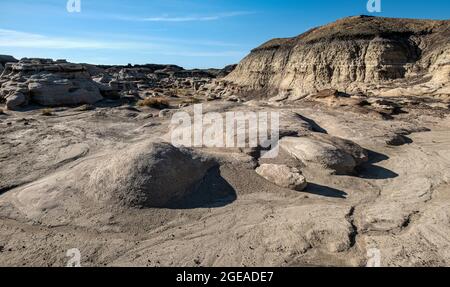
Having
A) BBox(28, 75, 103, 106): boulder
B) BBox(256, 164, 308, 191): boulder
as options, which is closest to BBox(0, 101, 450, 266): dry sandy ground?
BBox(256, 164, 308, 191): boulder

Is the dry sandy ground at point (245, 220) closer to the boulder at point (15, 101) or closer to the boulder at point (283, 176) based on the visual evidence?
the boulder at point (283, 176)

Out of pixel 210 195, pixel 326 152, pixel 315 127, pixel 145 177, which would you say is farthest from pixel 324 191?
pixel 315 127

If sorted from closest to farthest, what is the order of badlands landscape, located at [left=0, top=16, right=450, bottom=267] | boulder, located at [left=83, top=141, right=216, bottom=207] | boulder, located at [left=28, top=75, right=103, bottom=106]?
1. badlands landscape, located at [left=0, top=16, right=450, bottom=267]
2. boulder, located at [left=83, top=141, right=216, bottom=207]
3. boulder, located at [left=28, top=75, right=103, bottom=106]

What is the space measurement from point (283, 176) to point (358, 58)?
75.0 ft

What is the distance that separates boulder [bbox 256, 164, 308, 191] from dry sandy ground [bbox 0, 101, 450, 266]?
15 cm

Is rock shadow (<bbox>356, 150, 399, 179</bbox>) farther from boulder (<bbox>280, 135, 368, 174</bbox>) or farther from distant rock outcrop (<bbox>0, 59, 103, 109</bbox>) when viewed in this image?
distant rock outcrop (<bbox>0, 59, 103, 109</bbox>)

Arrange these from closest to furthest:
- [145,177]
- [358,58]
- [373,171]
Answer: [145,177] → [373,171] → [358,58]

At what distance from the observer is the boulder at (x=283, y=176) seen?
6910 mm

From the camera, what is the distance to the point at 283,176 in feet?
23.4

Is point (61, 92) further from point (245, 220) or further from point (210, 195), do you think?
point (245, 220)

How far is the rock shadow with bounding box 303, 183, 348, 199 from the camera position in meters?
6.84

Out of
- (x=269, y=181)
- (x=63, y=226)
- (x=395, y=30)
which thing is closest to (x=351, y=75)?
(x=395, y=30)

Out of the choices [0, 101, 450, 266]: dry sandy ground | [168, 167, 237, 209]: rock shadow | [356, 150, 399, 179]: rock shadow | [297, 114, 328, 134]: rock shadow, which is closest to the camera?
[0, 101, 450, 266]: dry sandy ground

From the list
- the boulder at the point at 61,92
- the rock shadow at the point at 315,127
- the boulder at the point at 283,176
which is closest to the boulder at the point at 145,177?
the boulder at the point at 283,176
